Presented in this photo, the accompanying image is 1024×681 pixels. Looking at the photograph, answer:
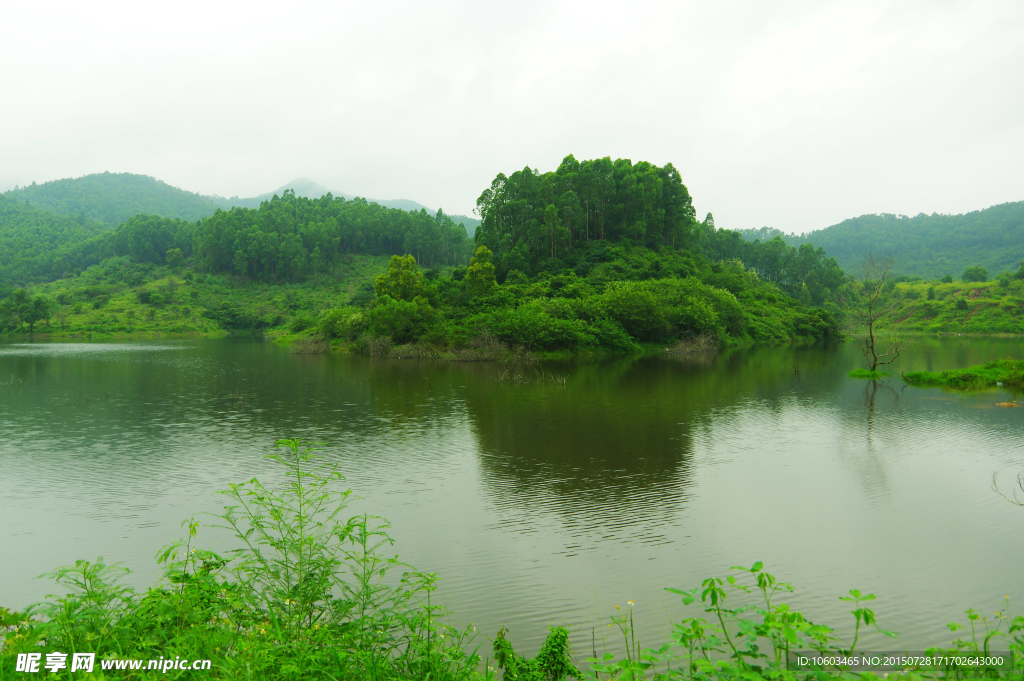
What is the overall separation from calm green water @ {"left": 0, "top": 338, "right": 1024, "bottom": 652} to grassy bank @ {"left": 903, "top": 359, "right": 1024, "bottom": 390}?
7.30 ft

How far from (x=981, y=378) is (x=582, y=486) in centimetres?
2829

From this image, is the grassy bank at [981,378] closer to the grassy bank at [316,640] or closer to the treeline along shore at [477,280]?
the treeline along shore at [477,280]

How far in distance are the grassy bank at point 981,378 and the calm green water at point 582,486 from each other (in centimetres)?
222

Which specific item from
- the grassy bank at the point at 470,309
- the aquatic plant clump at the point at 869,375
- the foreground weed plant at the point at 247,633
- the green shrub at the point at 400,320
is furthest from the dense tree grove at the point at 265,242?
the foreground weed plant at the point at 247,633

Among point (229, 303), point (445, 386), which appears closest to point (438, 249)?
point (229, 303)

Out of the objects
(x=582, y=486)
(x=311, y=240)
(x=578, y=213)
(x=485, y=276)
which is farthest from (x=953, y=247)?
(x=582, y=486)

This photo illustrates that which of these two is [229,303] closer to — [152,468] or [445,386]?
[445,386]

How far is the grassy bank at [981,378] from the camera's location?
31203mm

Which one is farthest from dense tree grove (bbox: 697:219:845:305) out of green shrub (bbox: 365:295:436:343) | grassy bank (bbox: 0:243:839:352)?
green shrub (bbox: 365:295:436:343)

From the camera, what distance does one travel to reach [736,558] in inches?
399

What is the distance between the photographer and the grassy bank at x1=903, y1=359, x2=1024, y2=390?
31.2 metres

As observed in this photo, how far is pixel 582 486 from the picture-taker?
47.3ft

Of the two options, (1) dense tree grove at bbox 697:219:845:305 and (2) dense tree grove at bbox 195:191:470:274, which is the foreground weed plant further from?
(1) dense tree grove at bbox 697:219:845:305

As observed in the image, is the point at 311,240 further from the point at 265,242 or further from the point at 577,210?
the point at 577,210
